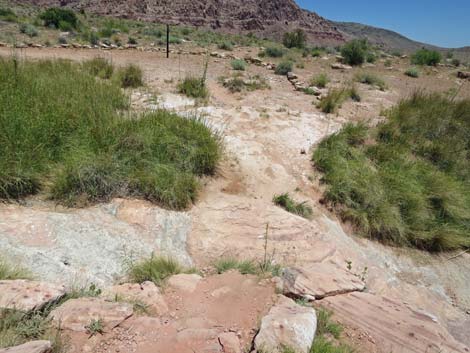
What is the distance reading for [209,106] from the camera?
5.79 m

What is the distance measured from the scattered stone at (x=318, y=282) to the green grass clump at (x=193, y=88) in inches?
178

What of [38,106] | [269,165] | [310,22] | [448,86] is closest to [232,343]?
[269,165]

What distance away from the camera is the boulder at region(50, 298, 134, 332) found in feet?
5.42

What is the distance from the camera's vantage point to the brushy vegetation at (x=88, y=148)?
2.96m

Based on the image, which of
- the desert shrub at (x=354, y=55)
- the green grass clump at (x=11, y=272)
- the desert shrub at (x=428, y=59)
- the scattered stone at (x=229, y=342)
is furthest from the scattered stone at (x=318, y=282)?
the desert shrub at (x=428, y=59)

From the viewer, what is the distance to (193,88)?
6258 mm

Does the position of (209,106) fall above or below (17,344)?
above

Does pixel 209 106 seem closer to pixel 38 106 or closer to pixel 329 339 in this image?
pixel 38 106

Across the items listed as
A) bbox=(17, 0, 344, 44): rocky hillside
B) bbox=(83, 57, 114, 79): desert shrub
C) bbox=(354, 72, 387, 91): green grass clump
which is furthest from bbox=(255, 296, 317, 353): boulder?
bbox=(17, 0, 344, 44): rocky hillside

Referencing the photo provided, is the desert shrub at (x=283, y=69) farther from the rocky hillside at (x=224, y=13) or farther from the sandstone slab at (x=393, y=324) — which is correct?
the rocky hillside at (x=224, y=13)

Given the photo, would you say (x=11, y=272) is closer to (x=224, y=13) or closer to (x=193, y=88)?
(x=193, y=88)

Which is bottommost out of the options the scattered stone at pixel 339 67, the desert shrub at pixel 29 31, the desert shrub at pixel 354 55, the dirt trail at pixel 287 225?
the dirt trail at pixel 287 225

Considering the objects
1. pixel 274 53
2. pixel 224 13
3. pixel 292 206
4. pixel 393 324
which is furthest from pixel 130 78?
pixel 224 13

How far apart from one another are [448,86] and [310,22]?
5773cm
